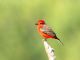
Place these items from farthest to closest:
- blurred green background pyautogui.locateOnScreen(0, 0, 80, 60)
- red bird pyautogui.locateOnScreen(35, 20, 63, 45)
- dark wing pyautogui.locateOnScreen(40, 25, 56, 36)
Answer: blurred green background pyautogui.locateOnScreen(0, 0, 80, 60)
red bird pyautogui.locateOnScreen(35, 20, 63, 45)
dark wing pyautogui.locateOnScreen(40, 25, 56, 36)

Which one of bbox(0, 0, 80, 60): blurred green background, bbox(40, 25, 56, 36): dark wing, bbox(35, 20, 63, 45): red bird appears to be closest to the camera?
bbox(40, 25, 56, 36): dark wing

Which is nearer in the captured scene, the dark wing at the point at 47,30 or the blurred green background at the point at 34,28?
the dark wing at the point at 47,30

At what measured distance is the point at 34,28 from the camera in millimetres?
26938

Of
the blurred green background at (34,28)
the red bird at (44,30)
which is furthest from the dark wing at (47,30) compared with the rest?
the blurred green background at (34,28)

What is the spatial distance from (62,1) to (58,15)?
32.0 inches

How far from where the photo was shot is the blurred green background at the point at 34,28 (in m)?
26.7

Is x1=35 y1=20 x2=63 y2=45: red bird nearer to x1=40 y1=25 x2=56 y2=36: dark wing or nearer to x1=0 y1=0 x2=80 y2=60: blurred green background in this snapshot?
x1=40 y1=25 x2=56 y2=36: dark wing

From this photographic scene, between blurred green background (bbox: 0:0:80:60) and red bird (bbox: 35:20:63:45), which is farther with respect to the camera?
blurred green background (bbox: 0:0:80:60)

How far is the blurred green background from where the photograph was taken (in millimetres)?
26719

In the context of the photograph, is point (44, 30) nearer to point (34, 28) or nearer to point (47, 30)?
point (47, 30)

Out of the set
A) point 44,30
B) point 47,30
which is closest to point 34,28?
point 44,30

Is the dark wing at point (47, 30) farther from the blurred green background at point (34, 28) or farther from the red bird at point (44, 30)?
the blurred green background at point (34, 28)

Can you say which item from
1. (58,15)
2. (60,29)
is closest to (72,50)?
(60,29)

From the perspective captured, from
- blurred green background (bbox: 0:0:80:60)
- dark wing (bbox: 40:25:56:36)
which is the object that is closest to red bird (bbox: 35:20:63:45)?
dark wing (bbox: 40:25:56:36)
